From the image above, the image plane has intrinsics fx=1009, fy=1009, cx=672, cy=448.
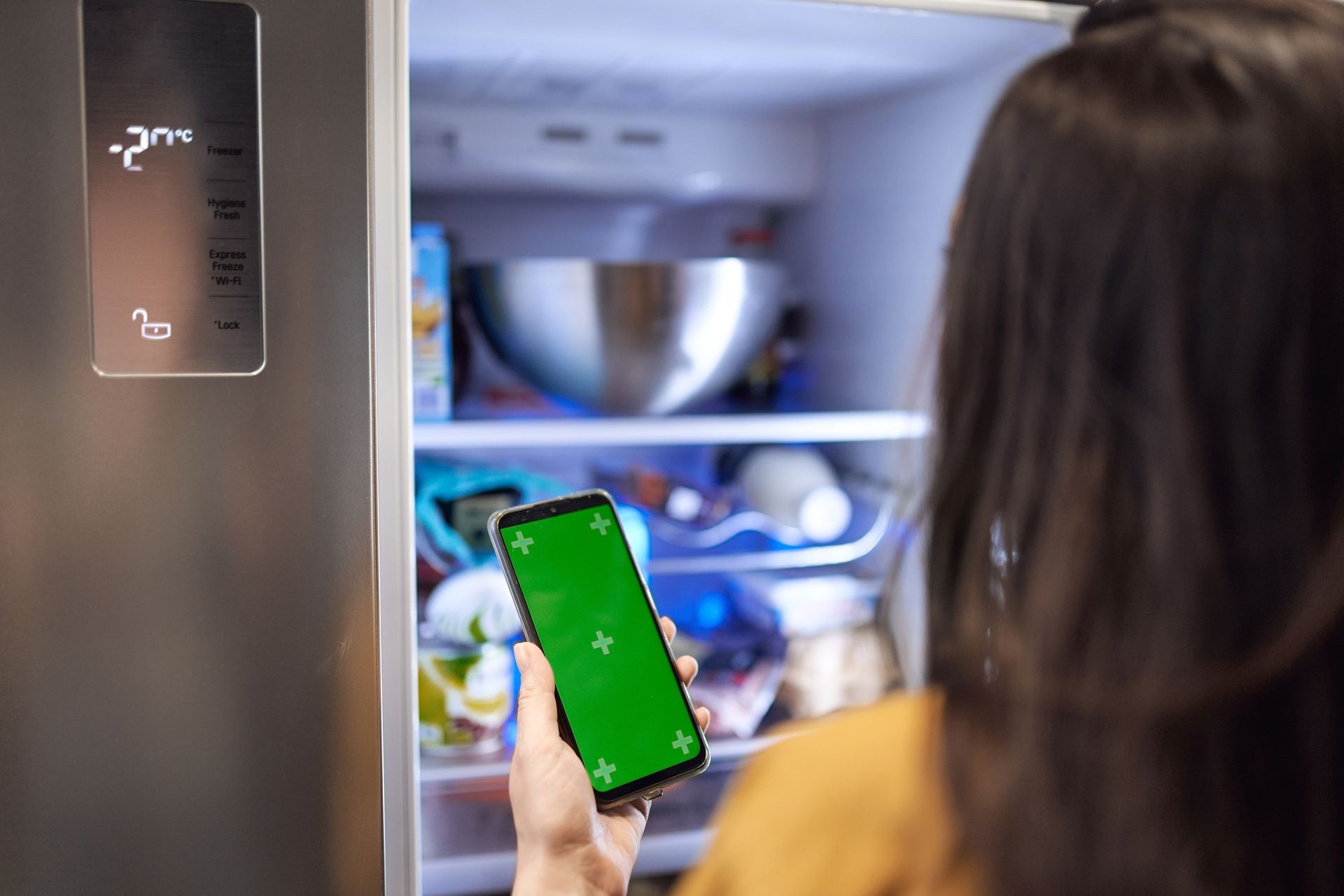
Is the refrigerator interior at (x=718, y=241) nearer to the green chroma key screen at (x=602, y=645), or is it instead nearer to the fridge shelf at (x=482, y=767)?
the fridge shelf at (x=482, y=767)

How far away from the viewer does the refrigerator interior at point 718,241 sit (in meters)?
0.96

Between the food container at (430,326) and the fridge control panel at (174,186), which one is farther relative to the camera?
the food container at (430,326)

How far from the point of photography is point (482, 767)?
0.99 metres

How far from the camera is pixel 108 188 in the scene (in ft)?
2.06

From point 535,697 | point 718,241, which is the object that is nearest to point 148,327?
point 535,697

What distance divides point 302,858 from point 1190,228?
2.16ft

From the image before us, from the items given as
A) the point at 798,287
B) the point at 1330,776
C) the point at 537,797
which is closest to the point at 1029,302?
the point at 1330,776

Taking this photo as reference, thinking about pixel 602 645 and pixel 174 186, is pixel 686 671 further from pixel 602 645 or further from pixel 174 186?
pixel 174 186

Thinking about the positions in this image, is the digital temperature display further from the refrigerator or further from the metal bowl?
the metal bowl

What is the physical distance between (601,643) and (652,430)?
0.31 meters

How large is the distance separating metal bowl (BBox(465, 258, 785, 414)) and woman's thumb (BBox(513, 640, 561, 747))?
419mm

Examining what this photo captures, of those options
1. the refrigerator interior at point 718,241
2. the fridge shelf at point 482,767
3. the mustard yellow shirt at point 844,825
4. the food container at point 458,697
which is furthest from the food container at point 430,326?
the mustard yellow shirt at point 844,825

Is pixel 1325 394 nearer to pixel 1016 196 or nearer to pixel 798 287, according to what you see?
pixel 1016 196

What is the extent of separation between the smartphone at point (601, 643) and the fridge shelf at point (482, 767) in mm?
276
